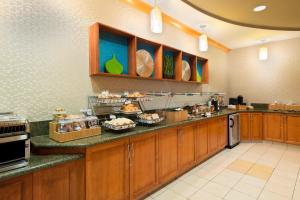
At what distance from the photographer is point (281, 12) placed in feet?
10.8

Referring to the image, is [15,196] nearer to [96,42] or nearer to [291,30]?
[96,42]

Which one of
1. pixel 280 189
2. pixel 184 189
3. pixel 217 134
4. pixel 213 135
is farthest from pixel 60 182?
pixel 217 134

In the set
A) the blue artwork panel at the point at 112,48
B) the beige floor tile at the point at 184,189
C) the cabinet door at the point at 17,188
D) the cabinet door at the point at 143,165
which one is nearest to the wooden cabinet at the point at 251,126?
the beige floor tile at the point at 184,189

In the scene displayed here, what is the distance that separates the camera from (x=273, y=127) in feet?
15.1

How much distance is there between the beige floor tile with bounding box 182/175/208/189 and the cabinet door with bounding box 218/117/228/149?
1359 mm

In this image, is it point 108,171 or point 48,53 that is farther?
point 48,53

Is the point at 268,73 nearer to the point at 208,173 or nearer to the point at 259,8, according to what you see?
the point at 259,8

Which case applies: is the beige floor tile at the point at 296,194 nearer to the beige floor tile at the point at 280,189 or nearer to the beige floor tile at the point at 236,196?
the beige floor tile at the point at 280,189

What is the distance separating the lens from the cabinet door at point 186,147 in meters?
2.68

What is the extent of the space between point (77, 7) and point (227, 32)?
11.5ft

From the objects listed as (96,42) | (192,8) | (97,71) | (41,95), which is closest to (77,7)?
(96,42)

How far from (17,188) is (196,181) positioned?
2.24m

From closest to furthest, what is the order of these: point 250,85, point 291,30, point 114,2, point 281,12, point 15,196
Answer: point 15,196, point 114,2, point 281,12, point 291,30, point 250,85

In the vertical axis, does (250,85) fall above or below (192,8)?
below
